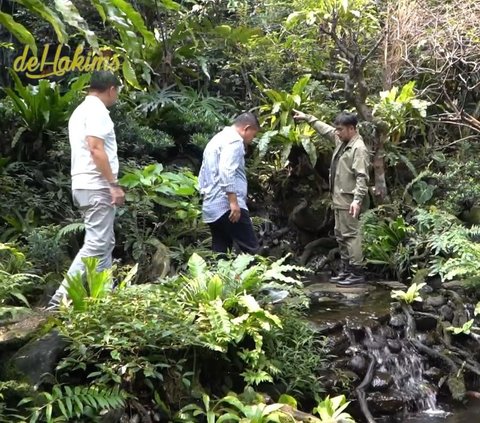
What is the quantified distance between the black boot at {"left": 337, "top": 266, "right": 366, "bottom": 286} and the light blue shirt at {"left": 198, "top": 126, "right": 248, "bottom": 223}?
221 cm

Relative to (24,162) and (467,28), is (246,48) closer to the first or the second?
(467,28)

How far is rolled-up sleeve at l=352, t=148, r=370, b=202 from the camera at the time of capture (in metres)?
7.18

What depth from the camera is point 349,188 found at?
7465 millimetres

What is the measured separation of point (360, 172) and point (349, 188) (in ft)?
1.11

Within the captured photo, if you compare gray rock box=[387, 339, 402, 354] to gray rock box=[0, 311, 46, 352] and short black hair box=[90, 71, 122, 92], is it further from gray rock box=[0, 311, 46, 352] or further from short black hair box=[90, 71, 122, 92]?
short black hair box=[90, 71, 122, 92]

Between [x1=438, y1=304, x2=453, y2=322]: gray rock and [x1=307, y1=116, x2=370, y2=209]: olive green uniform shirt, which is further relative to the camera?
[x1=307, y1=116, x2=370, y2=209]: olive green uniform shirt

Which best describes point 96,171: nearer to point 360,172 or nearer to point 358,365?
point 358,365

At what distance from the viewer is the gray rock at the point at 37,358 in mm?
3855

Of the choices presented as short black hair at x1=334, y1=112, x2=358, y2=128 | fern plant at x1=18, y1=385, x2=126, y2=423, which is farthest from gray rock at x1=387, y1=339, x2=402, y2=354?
fern plant at x1=18, y1=385, x2=126, y2=423

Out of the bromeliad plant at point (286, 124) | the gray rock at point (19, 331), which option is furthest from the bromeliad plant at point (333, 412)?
the bromeliad plant at point (286, 124)

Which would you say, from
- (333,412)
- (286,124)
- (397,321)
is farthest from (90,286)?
(286,124)

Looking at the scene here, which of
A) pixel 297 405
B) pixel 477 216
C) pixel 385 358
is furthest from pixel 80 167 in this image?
pixel 477 216

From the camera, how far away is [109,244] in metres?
5.19

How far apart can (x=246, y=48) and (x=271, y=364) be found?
23.6 ft
